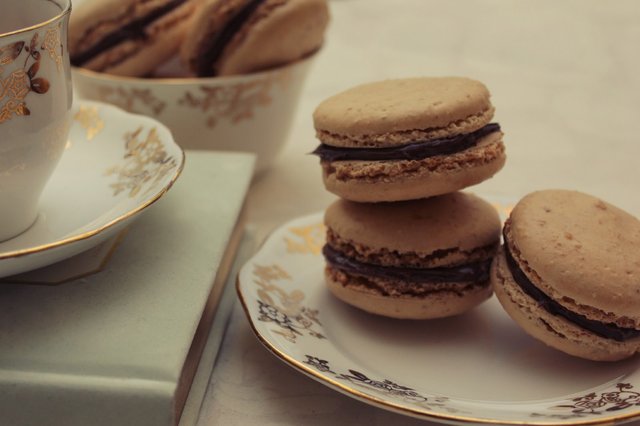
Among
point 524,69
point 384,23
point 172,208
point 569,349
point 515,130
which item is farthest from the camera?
point 384,23

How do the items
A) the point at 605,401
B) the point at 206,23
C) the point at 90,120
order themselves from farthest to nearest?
the point at 206,23, the point at 90,120, the point at 605,401

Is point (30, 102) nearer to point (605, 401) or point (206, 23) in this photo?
point (206, 23)

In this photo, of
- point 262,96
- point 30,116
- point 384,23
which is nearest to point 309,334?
point 30,116

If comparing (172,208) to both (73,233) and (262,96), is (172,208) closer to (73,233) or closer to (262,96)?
(73,233)

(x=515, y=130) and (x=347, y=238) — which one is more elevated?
(x=347, y=238)

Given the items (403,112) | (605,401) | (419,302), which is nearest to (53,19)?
(403,112)

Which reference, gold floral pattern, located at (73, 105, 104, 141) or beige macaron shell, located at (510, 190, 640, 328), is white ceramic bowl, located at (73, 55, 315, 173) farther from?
beige macaron shell, located at (510, 190, 640, 328)
